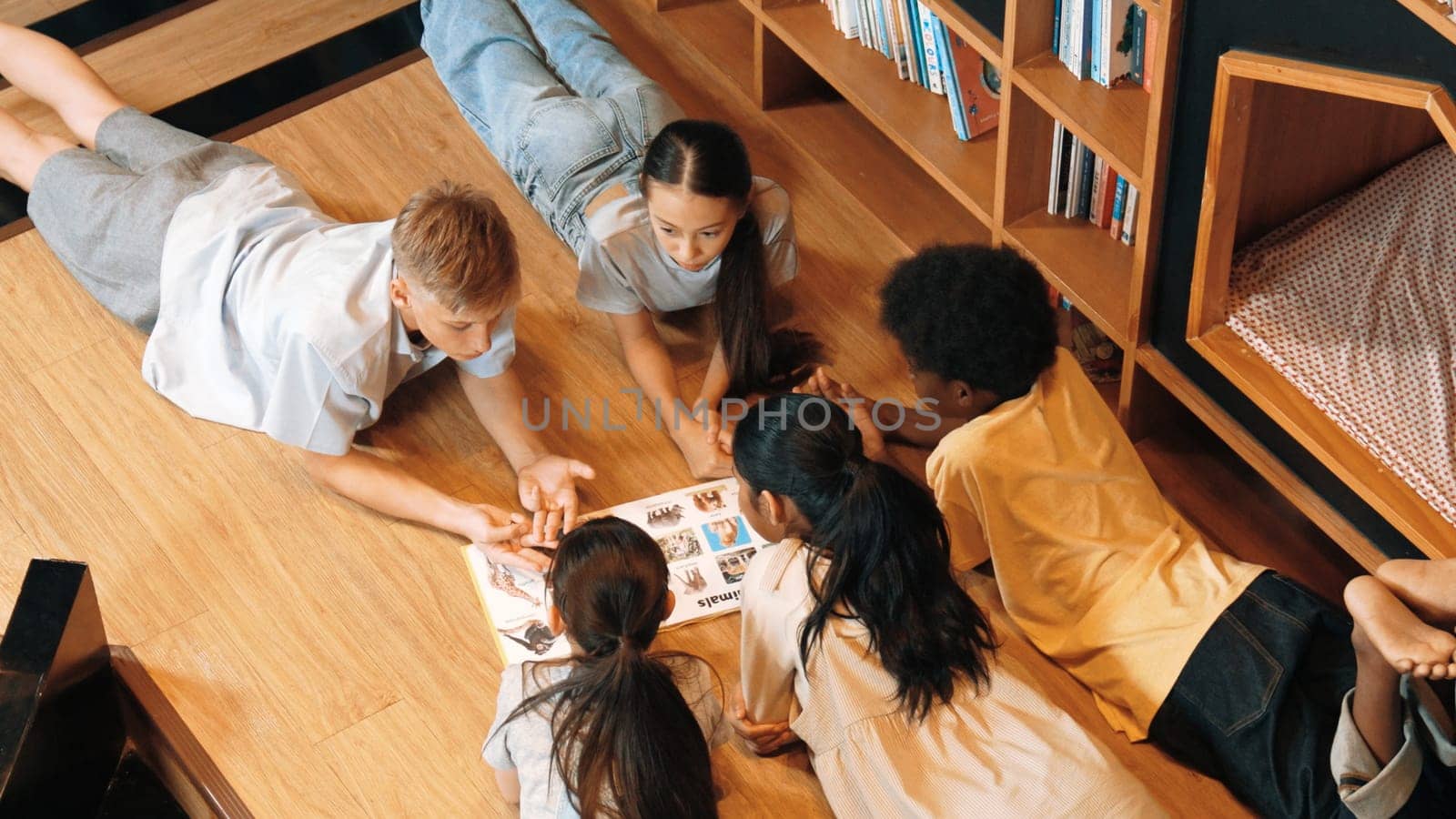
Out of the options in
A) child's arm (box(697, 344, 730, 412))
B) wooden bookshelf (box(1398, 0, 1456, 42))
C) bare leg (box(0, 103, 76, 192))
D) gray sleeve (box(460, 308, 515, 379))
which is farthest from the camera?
bare leg (box(0, 103, 76, 192))

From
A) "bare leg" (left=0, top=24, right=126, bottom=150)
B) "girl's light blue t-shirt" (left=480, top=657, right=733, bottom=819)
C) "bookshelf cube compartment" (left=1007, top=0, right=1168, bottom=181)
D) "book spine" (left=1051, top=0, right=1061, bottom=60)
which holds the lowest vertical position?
"girl's light blue t-shirt" (left=480, top=657, right=733, bottom=819)

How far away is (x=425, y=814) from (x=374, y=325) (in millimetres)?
613

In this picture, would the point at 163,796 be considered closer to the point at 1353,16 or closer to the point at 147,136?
the point at 147,136

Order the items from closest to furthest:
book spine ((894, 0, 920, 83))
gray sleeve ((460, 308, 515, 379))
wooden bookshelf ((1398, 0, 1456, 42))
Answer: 1. wooden bookshelf ((1398, 0, 1456, 42))
2. gray sleeve ((460, 308, 515, 379))
3. book spine ((894, 0, 920, 83))

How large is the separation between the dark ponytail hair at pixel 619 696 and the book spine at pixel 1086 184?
3.01 ft

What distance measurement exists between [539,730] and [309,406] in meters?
0.59

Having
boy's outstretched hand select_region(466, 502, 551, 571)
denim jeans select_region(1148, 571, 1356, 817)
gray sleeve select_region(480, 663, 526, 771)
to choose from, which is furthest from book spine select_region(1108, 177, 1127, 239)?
gray sleeve select_region(480, 663, 526, 771)

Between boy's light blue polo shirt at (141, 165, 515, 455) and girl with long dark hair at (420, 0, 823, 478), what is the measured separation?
0.22m

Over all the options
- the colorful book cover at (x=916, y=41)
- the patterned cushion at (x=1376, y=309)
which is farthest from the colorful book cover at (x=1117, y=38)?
the colorful book cover at (x=916, y=41)

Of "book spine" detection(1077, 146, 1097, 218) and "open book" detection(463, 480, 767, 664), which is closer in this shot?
"open book" detection(463, 480, 767, 664)

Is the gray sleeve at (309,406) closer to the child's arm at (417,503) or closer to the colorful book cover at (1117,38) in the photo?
the child's arm at (417,503)

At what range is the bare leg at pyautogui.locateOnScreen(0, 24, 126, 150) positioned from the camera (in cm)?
245

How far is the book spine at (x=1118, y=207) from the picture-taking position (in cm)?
208

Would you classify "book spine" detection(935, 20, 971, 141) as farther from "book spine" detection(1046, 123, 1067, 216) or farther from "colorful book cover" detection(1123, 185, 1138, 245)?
"colorful book cover" detection(1123, 185, 1138, 245)
